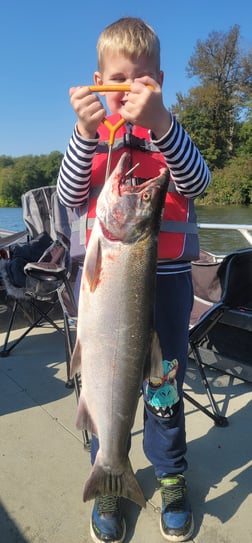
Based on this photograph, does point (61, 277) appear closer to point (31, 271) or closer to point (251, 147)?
point (31, 271)

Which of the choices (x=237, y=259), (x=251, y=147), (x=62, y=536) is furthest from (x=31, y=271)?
(x=251, y=147)

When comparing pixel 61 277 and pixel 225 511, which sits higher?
pixel 61 277

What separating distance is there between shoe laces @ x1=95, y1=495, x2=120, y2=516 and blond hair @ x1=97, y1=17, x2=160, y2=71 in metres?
2.06

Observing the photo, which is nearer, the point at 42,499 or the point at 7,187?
the point at 42,499

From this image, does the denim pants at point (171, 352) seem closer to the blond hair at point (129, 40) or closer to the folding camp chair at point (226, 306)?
the folding camp chair at point (226, 306)

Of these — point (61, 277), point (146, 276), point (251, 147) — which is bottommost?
point (61, 277)

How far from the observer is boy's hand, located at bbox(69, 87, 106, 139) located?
1618 mm

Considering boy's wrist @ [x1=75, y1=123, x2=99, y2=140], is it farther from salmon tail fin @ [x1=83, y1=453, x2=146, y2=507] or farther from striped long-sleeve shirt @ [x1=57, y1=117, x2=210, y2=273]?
salmon tail fin @ [x1=83, y1=453, x2=146, y2=507]

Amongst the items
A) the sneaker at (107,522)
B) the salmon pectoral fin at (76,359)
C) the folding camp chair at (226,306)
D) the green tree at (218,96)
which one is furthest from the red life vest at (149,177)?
the green tree at (218,96)

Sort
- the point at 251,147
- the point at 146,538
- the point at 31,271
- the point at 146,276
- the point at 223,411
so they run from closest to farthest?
the point at 146,276 → the point at 146,538 → the point at 223,411 → the point at 31,271 → the point at 251,147

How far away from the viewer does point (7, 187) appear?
5269 cm

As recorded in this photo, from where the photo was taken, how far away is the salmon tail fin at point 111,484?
5.79 feet

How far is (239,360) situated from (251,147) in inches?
1881

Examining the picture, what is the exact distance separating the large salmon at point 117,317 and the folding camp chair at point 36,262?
155 centimetres
